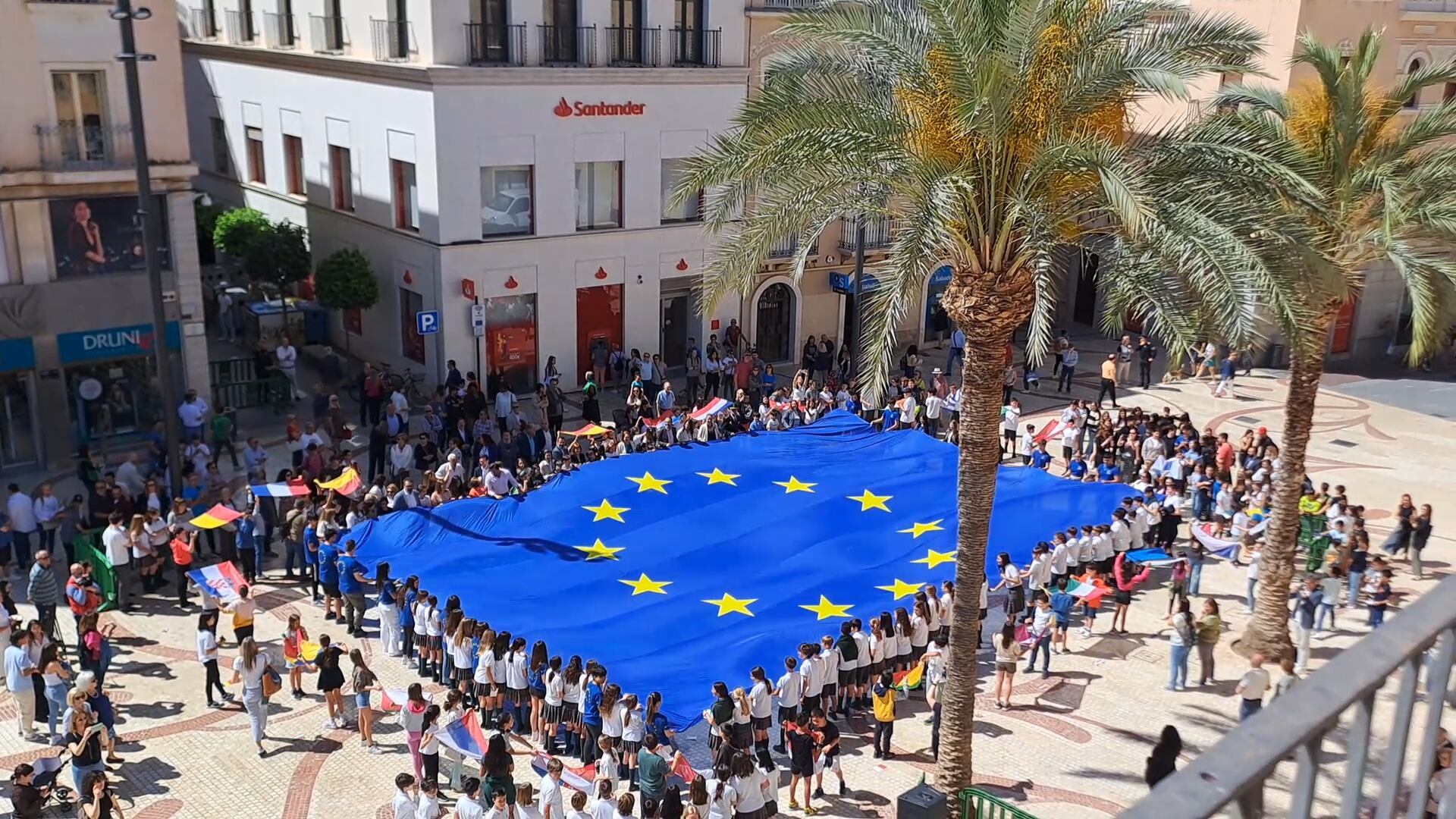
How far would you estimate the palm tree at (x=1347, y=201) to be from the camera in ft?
57.0

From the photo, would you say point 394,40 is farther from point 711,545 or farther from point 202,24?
point 711,545

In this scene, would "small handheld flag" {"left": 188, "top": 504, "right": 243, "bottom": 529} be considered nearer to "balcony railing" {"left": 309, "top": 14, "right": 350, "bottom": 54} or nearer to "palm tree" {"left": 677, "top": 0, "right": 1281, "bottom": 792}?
"palm tree" {"left": 677, "top": 0, "right": 1281, "bottom": 792}

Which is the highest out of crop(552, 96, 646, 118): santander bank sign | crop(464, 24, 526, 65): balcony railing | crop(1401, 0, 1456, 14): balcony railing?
crop(1401, 0, 1456, 14): balcony railing

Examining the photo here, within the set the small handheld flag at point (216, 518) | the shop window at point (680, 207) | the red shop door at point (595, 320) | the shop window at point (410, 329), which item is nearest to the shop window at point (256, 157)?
the shop window at point (410, 329)

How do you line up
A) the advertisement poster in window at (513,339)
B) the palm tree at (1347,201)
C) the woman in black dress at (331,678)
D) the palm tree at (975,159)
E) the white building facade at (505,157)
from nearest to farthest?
the palm tree at (975,159), the woman in black dress at (331,678), the palm tree at (1347,201), the white building facade at (505,157), the advertisement poster in window at (513,339)

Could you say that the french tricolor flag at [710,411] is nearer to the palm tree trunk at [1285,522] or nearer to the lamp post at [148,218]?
the lamp post at [148,218]

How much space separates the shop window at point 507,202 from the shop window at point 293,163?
9.07 meters

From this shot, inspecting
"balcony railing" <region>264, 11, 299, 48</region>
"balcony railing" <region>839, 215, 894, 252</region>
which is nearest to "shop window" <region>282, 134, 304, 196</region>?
"balcony railing" <region>264, 11, 299, 48</region>

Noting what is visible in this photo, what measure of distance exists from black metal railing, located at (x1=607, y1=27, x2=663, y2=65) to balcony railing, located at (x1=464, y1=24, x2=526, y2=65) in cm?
269

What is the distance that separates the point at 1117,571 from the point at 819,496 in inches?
247

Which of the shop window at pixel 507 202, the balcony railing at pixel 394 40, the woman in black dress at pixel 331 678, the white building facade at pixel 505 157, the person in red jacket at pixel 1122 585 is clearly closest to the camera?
the woman in black dress at pixel 331 678

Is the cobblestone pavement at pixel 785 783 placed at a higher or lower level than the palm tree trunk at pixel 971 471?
lower

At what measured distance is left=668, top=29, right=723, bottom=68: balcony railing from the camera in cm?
3547

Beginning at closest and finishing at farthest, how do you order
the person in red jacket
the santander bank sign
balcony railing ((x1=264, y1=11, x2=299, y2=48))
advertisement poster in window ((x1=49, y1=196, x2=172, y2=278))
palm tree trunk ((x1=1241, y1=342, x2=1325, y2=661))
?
palm tree trunk ((x1=1241, y1=342, x2=1325, y2=661))
the person in red jacket
advertisement poster in window ((x1=49, y1=196, x2=172, y2=278))
the santander bank sign
balcony railing ((x1=264, y1=11, x2=299, y2=48))
